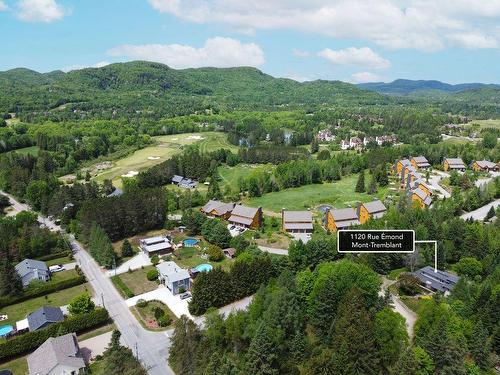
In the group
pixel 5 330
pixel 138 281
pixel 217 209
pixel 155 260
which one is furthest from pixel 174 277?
pixel 217 209

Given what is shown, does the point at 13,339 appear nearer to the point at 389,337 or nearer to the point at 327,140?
the point at 389,337

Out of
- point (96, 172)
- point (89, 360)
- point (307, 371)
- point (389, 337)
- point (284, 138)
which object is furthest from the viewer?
point (284, 138)

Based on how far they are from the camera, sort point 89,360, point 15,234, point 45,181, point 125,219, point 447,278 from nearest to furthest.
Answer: point 89,360 < point 447,278 < point 15,234 < point 125,219 < point 45,181

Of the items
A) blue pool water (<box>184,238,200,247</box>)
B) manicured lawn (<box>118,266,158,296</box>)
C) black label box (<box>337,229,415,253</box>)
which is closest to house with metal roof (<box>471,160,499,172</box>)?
blue pool water (<box>184,238,200,247</box>)

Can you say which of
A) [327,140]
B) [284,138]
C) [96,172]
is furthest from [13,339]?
[327,140]

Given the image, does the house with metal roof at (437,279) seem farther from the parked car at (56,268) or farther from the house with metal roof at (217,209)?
the parked car at (56,268)

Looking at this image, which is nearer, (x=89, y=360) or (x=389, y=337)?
(x=389, y=337)
